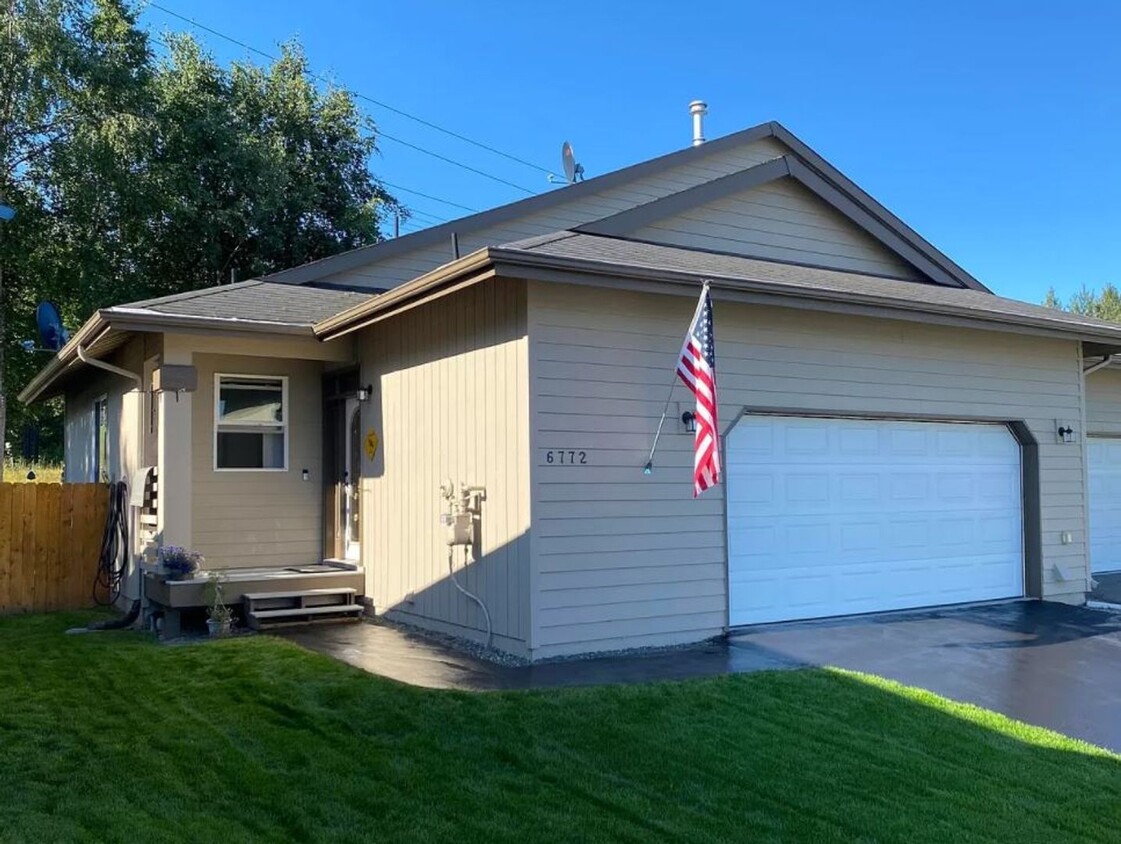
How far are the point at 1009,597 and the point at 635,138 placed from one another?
18847 millimetres

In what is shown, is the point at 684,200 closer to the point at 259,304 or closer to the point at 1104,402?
the point at 259,304

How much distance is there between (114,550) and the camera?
11289mm

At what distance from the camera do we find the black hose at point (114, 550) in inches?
437

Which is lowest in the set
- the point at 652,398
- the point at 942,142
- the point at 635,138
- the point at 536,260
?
the point at 652,398

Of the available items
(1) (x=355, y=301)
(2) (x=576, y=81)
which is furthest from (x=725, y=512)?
(2) (x=576, y=81)

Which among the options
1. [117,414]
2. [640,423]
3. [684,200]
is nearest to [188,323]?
[117,414]

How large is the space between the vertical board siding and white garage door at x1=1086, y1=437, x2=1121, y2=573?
1085cm

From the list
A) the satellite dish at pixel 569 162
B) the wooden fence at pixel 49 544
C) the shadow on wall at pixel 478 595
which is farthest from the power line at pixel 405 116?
the shadow on wall at pixel 478 595

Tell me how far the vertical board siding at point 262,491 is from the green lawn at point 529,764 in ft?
10.5

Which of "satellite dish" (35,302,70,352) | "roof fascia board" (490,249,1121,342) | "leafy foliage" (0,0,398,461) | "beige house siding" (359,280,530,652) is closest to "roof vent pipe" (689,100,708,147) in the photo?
"roof fascia board" (490,249,1121,342)

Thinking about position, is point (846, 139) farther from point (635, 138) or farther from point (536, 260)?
point (536, 260)

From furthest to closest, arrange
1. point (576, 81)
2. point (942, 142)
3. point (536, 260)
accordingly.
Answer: point (576, 81), point (942, 142), point (536, 260)

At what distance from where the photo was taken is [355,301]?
11.3 m

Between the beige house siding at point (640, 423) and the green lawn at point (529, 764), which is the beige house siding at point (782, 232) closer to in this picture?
the beige house siding at point (640, 423)
